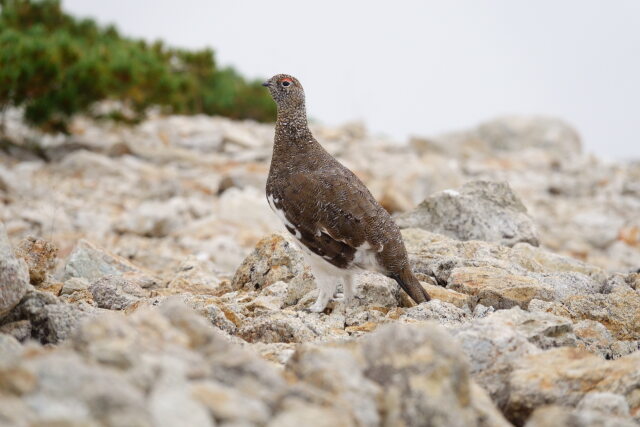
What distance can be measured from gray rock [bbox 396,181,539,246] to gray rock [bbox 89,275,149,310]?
306 cm

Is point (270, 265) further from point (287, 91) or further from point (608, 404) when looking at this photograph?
point (608, 404)

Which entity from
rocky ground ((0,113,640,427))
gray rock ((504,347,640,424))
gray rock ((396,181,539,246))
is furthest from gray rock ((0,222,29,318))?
gray rock ((396,181,539,246))

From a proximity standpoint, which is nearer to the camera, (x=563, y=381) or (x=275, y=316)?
(x=563, y=381)

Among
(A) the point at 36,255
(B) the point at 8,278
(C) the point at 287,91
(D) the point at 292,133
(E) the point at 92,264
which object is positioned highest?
(C) the point at 287,91

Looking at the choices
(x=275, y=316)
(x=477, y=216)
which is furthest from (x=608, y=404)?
(x=477, y=216)

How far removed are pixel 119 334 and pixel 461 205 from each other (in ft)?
17.6

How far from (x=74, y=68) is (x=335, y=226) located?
11.0 metres

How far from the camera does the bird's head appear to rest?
6.48 metres

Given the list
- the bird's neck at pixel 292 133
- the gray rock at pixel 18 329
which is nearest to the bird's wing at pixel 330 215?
the bird's neck at pixel 292 133

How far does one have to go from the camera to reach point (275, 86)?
6.54m

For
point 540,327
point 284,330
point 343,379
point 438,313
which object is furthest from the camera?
point 438,313

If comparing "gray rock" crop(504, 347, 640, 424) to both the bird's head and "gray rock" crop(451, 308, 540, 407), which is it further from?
the bird's head

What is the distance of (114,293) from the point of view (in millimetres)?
5781

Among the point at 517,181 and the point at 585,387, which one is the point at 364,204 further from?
the point at 517,181
